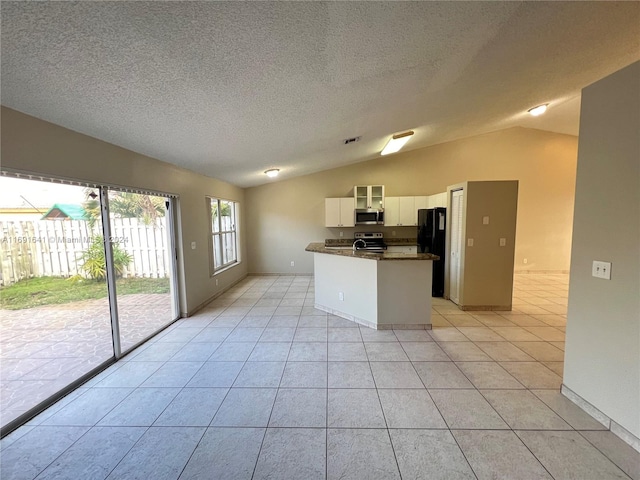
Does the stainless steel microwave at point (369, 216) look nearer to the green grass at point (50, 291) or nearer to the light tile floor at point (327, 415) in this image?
the light tile floor at point (327, 415)

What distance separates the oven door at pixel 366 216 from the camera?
603 centimetres

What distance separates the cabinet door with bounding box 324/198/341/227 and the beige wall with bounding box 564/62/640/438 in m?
4.49

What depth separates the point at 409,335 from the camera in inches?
126

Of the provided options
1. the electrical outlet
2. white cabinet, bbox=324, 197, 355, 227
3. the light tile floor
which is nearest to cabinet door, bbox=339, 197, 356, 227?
white cabinet, bbox=324, 197, 355, 227

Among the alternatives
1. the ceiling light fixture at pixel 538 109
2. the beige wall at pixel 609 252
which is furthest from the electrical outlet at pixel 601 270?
the ceiling light fixture at pixel 538 109

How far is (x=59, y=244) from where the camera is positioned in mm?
2715

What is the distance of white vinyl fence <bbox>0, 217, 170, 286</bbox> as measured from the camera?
2.11 metres

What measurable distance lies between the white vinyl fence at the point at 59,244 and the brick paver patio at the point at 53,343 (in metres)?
0.65

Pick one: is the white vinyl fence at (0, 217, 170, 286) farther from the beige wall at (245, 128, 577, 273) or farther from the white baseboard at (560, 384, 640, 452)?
the white baseboard at (560, 384, 640, 452)

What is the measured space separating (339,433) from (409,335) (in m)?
1.79

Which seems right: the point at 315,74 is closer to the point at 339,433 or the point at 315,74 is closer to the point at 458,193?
the point at 339,433

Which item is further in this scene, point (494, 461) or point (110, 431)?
point (110, 431)

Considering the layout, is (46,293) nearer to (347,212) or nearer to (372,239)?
(347,212)

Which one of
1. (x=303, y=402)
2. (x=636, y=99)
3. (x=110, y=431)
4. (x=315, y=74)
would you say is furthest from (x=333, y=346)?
(x=636, y=99)
